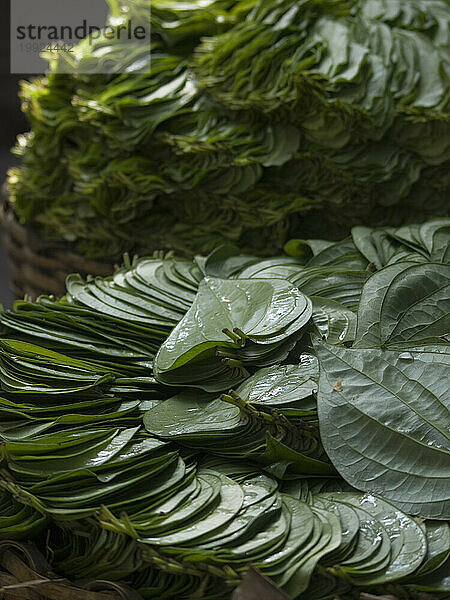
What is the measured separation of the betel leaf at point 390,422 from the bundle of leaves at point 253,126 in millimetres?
872

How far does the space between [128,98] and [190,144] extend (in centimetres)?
18

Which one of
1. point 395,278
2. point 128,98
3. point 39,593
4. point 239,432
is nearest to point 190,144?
point 128,98

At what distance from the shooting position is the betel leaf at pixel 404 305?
841mm

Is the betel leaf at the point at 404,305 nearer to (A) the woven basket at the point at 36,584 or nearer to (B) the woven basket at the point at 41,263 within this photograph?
(A) the woven basket at the point at 36,584

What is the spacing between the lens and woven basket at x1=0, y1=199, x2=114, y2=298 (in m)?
1.80

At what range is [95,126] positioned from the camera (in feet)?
5.55

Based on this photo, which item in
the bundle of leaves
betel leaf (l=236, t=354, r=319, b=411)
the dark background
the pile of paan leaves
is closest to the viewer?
the pile of paan leaves

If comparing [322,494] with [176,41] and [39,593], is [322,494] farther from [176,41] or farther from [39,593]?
[176,41]

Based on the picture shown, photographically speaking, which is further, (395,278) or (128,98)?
(128,98)

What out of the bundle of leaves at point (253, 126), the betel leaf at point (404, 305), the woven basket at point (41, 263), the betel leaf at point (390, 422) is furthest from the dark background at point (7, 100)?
the betel leaf at point (390, 422)

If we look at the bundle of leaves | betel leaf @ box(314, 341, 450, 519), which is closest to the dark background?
the bundle of leaves

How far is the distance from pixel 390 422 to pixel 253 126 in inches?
39.8

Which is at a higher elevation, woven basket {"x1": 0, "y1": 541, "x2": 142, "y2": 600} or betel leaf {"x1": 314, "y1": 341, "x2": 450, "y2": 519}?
betel leaf {"x1": 314, "y1": 341, "x2": 450, "y2": 519}

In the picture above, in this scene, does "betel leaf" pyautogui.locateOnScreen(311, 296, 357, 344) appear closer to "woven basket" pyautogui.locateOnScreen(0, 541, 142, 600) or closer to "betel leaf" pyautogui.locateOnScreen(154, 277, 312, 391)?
"betel leaf" pyautogui.locateOnScreen(154, 277, 312, 391)
